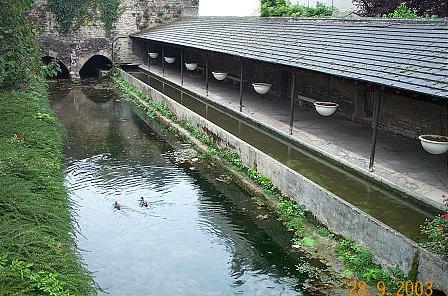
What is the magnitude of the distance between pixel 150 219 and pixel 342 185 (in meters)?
3.70

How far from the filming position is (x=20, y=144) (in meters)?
10.3

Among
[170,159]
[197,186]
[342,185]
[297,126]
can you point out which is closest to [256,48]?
[297,126]

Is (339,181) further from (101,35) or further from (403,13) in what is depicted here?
(101,35)

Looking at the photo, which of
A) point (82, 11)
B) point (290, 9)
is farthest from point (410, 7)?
point (82, 11)

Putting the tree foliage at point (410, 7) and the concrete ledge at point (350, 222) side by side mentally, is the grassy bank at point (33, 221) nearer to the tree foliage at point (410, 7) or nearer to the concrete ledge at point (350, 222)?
the concrete ledge at point (350, 222)

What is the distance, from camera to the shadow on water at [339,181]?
7973mm

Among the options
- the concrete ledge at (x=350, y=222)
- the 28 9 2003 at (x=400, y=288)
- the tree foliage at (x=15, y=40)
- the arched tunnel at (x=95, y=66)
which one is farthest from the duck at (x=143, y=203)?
the arched tunnel at (x=95, y=66)

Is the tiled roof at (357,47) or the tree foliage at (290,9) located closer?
the tiled roof at (357,47)

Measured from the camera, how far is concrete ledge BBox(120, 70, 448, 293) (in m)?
6.51

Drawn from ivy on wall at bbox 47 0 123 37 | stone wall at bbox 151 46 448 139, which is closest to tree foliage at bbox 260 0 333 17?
stone wall at bbox 151 46 448 139

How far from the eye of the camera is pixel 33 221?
22.8 ft

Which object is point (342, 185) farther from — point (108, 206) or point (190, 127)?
point (190, 127)

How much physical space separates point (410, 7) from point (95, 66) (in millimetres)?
19675

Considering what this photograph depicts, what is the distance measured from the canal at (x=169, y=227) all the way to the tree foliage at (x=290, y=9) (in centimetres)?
766
